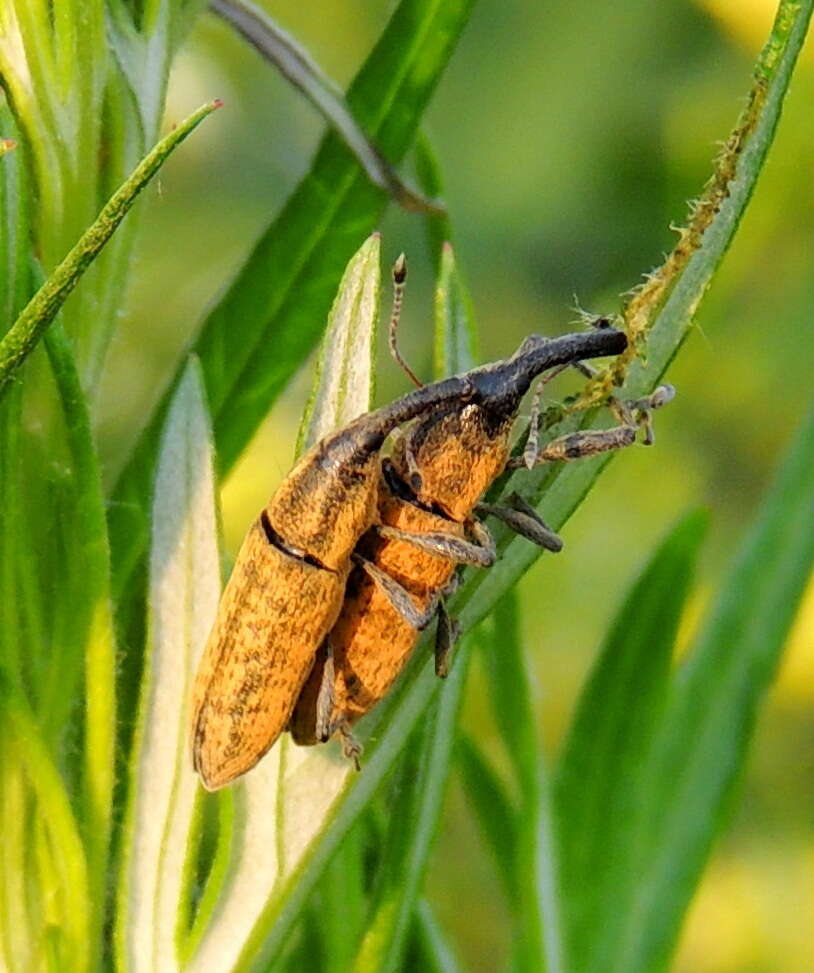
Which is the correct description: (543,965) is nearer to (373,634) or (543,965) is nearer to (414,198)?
(373,634)

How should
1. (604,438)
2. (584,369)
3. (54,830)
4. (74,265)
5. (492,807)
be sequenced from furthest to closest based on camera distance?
(492,807)
(584,369)
(604,438)
(54,830)
(74,265)

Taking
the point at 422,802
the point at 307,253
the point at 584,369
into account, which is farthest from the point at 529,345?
the point at 422,802

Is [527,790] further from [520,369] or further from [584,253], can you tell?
[584,253]

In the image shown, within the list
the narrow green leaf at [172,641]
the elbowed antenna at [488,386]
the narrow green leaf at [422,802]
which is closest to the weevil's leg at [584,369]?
the elbowed antenna at [488,386]

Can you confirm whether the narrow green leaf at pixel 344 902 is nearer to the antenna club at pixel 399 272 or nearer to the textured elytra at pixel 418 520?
the textured elytra at pixel 418 520

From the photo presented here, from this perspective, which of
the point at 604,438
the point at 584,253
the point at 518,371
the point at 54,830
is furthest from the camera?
the point at 584,253
